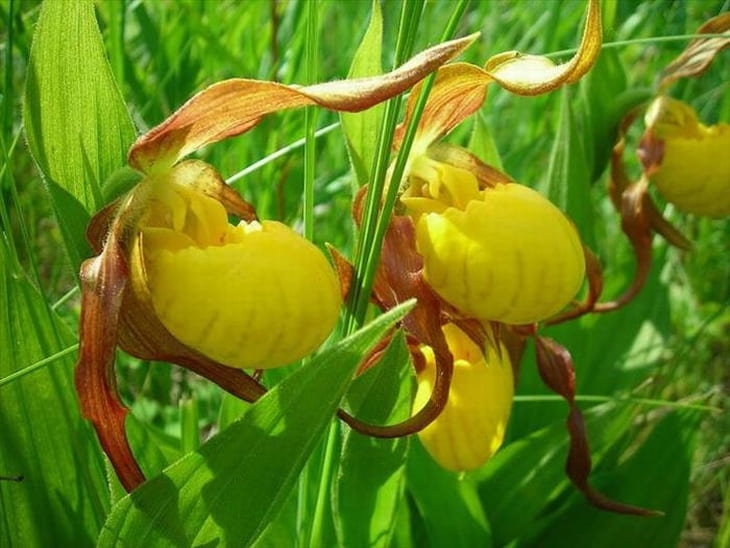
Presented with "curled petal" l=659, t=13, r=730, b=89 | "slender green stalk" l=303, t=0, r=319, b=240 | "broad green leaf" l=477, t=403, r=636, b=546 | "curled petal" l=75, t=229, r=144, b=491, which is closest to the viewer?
"curled petal" l=75, t=229, r=144, b=491

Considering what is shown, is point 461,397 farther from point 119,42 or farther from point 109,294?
point 119,42

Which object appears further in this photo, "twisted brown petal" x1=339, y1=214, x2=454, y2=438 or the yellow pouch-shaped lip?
"twisted brown petal" x1=339, y1=214, x2=454, y2=438

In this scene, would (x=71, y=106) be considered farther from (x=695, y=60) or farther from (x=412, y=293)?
(x=695, y=60)

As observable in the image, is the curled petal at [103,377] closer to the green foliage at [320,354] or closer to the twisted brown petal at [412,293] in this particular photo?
the green foliage at [320,354]

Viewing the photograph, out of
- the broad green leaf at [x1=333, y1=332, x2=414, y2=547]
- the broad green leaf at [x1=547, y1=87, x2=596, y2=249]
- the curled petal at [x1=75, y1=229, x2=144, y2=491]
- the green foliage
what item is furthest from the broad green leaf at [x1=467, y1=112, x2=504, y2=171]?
the curled petal at [x1=75, y1=229, x2=144, y2=491]

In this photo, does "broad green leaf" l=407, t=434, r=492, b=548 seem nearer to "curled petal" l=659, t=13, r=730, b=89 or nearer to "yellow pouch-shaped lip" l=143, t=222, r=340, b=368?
"yellow pouch-shaped lip" l=143, t=222, r=340, b=368

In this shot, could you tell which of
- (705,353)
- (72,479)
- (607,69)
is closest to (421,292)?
(72,479)
